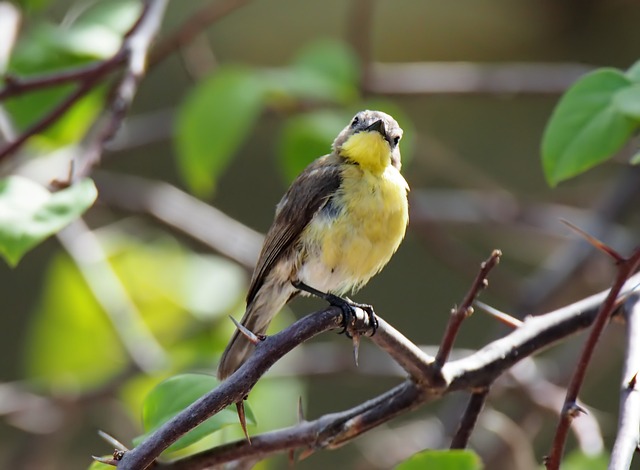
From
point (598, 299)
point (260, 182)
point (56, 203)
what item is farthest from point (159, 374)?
point (260, 182)

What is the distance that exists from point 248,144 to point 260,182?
0.81 ft

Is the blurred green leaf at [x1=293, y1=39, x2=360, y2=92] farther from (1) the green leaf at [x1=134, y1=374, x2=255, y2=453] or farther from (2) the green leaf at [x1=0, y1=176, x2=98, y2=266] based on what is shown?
(1) the green leaf at [x1=134, y1=374, x2=255, y2=453]

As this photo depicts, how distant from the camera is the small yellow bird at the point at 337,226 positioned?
2.32 meters

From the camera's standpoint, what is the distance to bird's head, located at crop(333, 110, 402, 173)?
98.5 inches

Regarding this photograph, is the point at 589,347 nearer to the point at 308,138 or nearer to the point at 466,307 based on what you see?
the point at 466,307

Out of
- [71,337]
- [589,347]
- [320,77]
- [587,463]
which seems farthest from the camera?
[71,337]

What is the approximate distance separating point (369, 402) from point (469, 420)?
178 mm

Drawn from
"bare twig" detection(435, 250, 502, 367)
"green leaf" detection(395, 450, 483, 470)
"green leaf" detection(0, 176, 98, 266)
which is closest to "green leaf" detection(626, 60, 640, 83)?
"bare twig" detection(435, 250, 502, 367)

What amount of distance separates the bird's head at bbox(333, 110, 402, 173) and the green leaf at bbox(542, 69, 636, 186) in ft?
2.66

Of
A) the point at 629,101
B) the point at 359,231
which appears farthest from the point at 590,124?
the point at 359,231

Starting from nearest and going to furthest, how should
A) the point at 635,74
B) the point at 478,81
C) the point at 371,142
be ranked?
the point at 635,74 < the point at 371,142 < the point at 478,81

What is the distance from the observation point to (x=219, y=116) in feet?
9.51

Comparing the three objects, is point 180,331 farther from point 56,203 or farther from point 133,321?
point 56,203

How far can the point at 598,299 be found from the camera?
5.50ft
